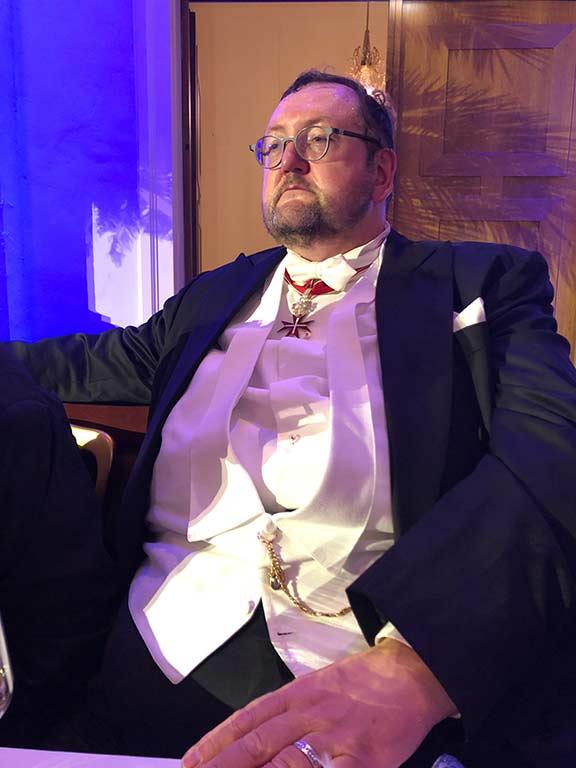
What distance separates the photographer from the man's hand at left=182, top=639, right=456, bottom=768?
0.57 metres

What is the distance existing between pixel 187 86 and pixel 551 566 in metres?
2.61

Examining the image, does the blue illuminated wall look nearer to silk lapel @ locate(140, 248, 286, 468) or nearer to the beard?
silk lapel @ locate(140, 248, 286, 468)

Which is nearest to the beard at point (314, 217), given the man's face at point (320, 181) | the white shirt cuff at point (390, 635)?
the man's face at point (320, 181)

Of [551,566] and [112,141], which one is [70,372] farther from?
[112,141]

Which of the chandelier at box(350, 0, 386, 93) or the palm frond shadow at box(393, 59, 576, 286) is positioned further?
the chandelier at box(350, 0, 386, 93)

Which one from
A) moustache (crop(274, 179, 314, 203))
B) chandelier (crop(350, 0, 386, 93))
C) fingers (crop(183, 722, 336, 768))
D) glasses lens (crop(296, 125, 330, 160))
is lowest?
fingers (crop(183, 722, 336, 768))

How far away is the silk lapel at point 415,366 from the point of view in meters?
0.96

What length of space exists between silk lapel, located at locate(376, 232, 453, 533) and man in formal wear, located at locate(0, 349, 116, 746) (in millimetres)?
457

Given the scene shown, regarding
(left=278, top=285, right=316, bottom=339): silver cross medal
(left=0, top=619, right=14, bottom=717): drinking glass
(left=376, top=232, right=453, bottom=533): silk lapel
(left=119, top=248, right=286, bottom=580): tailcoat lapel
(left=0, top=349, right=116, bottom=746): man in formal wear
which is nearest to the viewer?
(left=0, top=619, right=14, bottom=717): drinking glass

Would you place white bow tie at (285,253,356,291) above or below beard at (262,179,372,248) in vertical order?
below

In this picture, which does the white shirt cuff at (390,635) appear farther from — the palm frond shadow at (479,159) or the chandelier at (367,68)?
the chandelier at (367,68)

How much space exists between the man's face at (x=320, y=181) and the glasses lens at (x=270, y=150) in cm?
2

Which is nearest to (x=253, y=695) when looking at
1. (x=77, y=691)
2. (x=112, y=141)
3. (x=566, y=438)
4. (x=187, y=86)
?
(x=77, y=691)

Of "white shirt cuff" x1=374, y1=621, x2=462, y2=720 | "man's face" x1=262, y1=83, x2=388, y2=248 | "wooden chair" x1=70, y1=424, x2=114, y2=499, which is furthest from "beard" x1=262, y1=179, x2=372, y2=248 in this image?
"white shirt cuff" x1=374, y1=621, x2=462, y2=720
